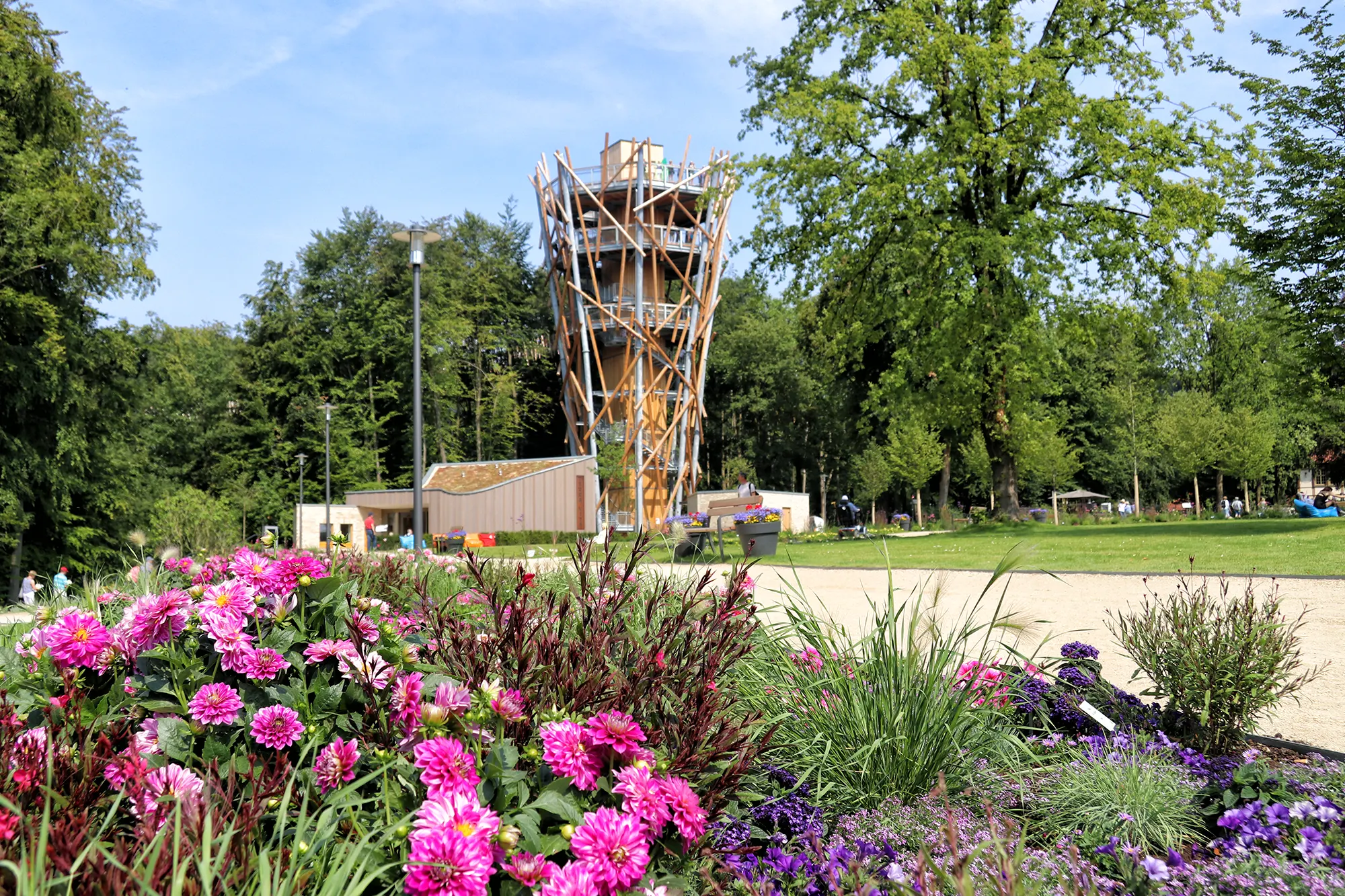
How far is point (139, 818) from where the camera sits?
1754mm

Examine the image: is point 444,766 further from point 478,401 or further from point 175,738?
point 478,401

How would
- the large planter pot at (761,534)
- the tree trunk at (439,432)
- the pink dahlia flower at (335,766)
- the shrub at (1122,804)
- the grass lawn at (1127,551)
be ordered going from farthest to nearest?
1. the tree trunk at (439,432)
2. the large planter pot at (761,534)
3. the grass lawn at (1127,551)
4. the shrub at (1122,804)
5. the pink dahlia flower at (335,766)

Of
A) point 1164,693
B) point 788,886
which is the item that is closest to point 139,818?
point 788,886

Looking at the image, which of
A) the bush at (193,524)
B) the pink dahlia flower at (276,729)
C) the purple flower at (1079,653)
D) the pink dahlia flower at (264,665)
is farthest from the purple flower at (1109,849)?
the bush at (193,524)

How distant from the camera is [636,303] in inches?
1666

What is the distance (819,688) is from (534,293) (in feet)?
177

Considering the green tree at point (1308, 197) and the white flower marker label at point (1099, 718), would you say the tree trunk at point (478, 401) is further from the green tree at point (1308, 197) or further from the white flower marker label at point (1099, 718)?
the white flower marker label at point (1099, 718)

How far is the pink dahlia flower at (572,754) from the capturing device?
1953 millimetres

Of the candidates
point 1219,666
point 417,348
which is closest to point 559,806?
point 1219,666

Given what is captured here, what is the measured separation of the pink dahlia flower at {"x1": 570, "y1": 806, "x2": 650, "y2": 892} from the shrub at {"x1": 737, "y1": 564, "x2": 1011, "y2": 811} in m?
0.92

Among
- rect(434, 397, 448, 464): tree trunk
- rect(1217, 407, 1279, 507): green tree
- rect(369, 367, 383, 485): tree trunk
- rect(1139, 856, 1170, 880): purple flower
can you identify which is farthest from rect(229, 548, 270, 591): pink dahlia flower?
rect(434, 397, 448, 464): tree trunk

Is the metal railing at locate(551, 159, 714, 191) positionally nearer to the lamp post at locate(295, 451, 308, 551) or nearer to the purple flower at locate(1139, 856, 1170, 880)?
the lamp post at locate(295, 451, 308, 551)

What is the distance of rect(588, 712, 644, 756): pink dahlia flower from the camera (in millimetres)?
1994

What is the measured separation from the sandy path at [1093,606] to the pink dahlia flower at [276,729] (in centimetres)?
182
